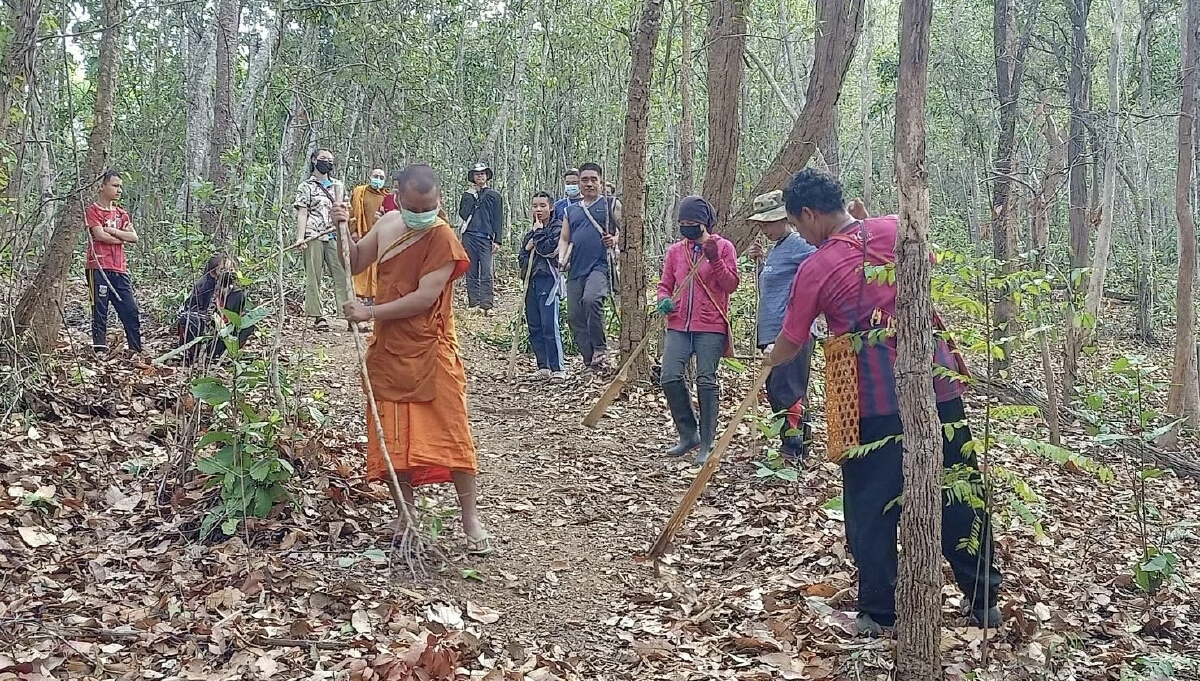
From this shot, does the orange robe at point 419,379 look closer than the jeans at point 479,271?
Yes

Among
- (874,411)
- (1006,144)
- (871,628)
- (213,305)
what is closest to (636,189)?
(213,305)

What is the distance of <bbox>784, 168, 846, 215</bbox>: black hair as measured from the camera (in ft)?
12.8

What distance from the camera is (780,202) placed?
18.5ft

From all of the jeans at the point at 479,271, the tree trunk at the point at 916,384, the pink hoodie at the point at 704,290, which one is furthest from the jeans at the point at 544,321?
the tree trunk at the point at 916,384

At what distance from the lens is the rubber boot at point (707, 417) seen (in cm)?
629

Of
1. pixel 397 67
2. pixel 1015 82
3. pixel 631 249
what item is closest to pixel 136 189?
pixel 397 67

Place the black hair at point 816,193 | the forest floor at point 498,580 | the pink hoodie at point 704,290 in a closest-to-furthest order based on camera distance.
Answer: the forest floor at point 498,580
the black hair at point 816,193
the pink hoodie at point 704,290

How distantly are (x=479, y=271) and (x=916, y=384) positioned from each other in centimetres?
1074

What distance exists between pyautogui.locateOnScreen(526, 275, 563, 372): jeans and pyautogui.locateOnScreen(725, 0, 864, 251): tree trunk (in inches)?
79.8

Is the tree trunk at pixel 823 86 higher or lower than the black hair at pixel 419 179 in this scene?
higher

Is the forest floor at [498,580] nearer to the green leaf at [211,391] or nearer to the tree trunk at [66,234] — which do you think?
the tree trunk at [66,234]

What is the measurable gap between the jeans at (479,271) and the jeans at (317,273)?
8.32 ft

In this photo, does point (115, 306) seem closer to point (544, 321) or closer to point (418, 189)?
point (544, 321)

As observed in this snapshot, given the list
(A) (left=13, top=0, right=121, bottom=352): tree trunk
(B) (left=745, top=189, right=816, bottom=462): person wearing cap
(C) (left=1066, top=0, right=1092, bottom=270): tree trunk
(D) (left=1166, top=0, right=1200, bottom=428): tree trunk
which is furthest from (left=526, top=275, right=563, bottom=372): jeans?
(C) (left=1066, top=0, right=1092, bottom=270): tree trunk
